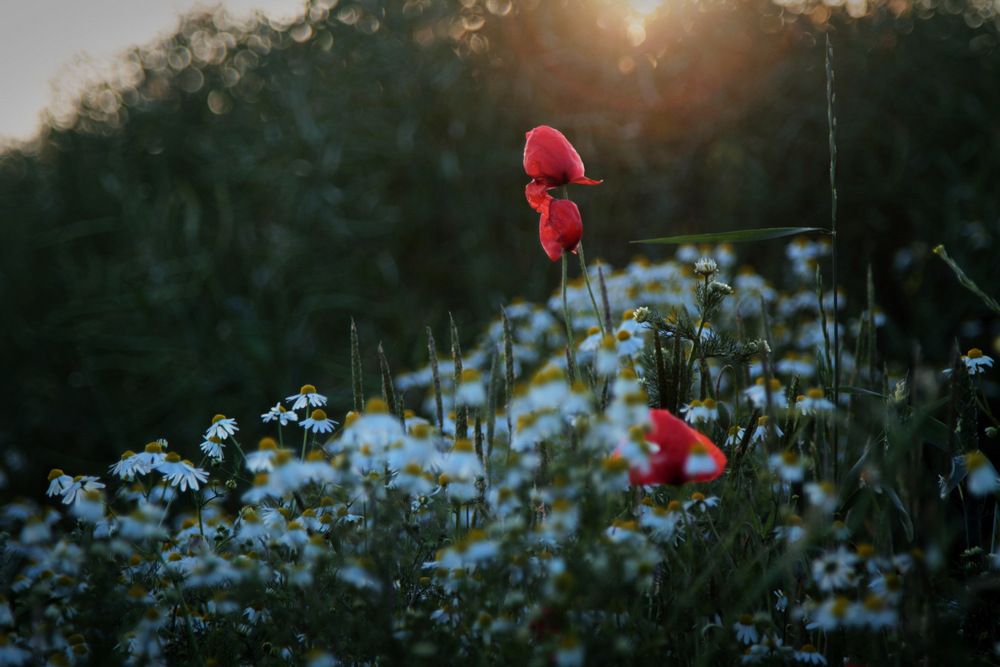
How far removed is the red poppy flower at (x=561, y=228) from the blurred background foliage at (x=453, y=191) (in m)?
1.97

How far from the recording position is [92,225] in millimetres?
3584

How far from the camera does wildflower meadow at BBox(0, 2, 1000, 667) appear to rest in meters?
0.69

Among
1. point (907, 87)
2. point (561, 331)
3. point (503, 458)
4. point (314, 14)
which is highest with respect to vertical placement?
point (314, 14)

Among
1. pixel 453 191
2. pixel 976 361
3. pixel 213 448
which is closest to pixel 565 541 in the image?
pixel 213 448

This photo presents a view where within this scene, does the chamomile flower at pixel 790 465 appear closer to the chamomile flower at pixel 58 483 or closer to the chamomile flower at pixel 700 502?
the chamomile flower at pixel 700 502

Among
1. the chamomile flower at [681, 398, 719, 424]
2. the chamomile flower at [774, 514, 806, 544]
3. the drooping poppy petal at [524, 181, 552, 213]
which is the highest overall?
the drooping poppy petal at [524, 181, 552, 213]

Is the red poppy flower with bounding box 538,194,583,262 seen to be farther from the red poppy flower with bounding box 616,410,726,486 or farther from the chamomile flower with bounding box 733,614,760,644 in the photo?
the chamomile flower with bounding box 733,614,760,644

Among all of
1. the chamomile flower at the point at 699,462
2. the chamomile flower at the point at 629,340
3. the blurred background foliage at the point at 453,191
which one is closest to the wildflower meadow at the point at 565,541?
the chamomile flower at the point at 699,462

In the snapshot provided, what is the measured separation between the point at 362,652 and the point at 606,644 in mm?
385

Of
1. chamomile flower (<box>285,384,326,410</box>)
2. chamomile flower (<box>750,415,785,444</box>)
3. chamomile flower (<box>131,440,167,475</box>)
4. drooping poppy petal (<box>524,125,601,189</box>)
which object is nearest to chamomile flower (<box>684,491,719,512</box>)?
chamomile flower (<box>750,415,785,444</box>)

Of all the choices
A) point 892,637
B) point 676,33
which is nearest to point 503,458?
point 892,637

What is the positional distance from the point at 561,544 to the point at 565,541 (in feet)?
0.08

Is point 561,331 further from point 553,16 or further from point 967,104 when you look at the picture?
point 967,104

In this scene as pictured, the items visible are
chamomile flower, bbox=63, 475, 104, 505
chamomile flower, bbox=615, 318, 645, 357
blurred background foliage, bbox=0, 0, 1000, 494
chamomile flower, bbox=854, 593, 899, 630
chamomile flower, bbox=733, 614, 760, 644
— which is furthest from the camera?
blurred background foliage, bbox=0, 0, 1000, 494
